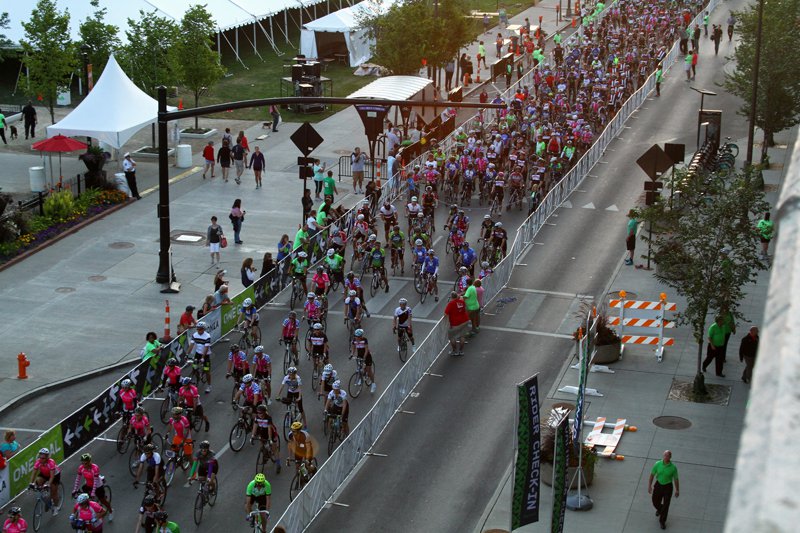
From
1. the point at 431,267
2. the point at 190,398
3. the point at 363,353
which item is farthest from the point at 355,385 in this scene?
the point at 431,267

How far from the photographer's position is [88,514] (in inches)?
722

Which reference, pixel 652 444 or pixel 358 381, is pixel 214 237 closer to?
pixel 358 381

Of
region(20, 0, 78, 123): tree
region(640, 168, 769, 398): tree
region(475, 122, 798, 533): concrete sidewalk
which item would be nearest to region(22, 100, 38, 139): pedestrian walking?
region(20, 0, 78, 123): tree

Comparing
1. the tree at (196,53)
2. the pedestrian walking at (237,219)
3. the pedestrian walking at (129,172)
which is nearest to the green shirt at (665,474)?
the pedestrian walking at (237,219)

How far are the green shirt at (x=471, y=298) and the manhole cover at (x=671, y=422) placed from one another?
643 centimetres

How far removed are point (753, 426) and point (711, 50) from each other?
7468cm

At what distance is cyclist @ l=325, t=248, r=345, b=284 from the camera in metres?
31.5

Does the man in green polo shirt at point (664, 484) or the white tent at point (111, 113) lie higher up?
the white tent at point (111, 113)

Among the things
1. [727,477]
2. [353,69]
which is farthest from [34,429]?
[353,69]

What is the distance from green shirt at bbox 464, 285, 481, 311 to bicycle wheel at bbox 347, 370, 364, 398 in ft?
15.2

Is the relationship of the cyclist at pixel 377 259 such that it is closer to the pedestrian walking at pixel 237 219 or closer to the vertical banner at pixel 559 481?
the pedestrian walking at pixel 237 219

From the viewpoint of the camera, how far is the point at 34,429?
23.5 m

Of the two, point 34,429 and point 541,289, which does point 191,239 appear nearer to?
point 541,289

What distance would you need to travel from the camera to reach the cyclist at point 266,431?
21.4 m
